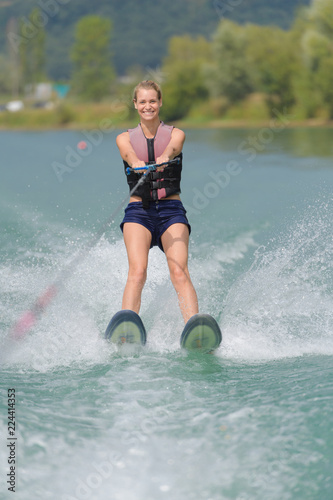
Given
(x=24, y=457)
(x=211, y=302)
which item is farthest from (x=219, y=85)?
(x=24, y=457)

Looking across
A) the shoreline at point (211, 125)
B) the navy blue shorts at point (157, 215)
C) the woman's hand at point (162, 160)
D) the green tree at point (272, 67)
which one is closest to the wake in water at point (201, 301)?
the navy blue shorts at point (157, 215)

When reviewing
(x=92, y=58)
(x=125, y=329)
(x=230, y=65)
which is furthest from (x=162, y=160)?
(x=92, y=58)

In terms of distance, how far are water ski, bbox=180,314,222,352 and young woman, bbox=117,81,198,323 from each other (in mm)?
199

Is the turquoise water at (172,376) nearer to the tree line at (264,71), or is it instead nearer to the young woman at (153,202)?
the young woman at (153,202)

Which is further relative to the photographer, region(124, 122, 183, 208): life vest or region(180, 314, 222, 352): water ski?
region(124, 122, 183, 208): life vest

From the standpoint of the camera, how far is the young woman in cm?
352

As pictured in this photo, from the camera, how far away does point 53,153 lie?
1747 centimetres

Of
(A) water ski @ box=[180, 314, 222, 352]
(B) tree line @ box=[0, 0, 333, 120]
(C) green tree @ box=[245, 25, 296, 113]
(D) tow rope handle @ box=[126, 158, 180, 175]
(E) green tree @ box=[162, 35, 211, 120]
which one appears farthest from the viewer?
(E) green tree @ box=[162, 35, 211, 120]

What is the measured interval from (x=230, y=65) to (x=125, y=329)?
1253 inches

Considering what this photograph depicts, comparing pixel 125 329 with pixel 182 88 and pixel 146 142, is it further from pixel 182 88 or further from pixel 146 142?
pixel 182 88

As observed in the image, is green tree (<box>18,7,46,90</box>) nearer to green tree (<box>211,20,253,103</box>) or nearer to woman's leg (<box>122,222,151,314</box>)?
green tree (<box>211,20,253,103</box>)

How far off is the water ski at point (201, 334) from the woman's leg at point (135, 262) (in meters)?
0.32

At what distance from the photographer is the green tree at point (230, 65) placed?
108 ft

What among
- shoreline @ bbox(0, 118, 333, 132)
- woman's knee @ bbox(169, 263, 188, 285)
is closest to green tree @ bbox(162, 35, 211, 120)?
shoreline @ bbox(0, 118, 333, 132)
